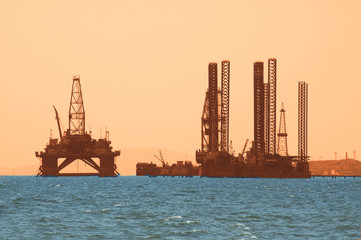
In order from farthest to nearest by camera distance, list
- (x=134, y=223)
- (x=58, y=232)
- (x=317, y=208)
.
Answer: (x=317, y=208) → (x=134, y=223) → (x=58, y=232)

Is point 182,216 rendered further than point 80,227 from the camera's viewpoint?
Yes

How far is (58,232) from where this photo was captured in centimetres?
5422

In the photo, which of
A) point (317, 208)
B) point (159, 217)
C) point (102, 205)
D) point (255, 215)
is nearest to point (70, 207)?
point (102, 205)

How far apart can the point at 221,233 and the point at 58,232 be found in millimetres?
12298

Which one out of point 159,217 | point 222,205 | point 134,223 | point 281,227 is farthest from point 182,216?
point 222,205

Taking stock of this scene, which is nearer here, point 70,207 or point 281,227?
point 281,227

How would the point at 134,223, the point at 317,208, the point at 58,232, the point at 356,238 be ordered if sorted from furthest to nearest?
the point at 317,208
the point at 134,223
the point at 58,232
the point at 356,238

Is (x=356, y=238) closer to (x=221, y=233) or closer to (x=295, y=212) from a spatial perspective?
(x=221, y=233)

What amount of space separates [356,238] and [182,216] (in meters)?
20.3

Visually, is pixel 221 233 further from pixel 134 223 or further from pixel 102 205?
pixel 102 205

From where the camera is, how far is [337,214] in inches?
2768

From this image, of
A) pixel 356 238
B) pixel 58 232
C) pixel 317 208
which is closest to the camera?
pixel 356 238

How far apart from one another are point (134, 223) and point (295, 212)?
20.1 m

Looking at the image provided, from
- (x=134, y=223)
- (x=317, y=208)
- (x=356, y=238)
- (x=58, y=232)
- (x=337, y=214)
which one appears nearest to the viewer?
(x=356, y=238)
